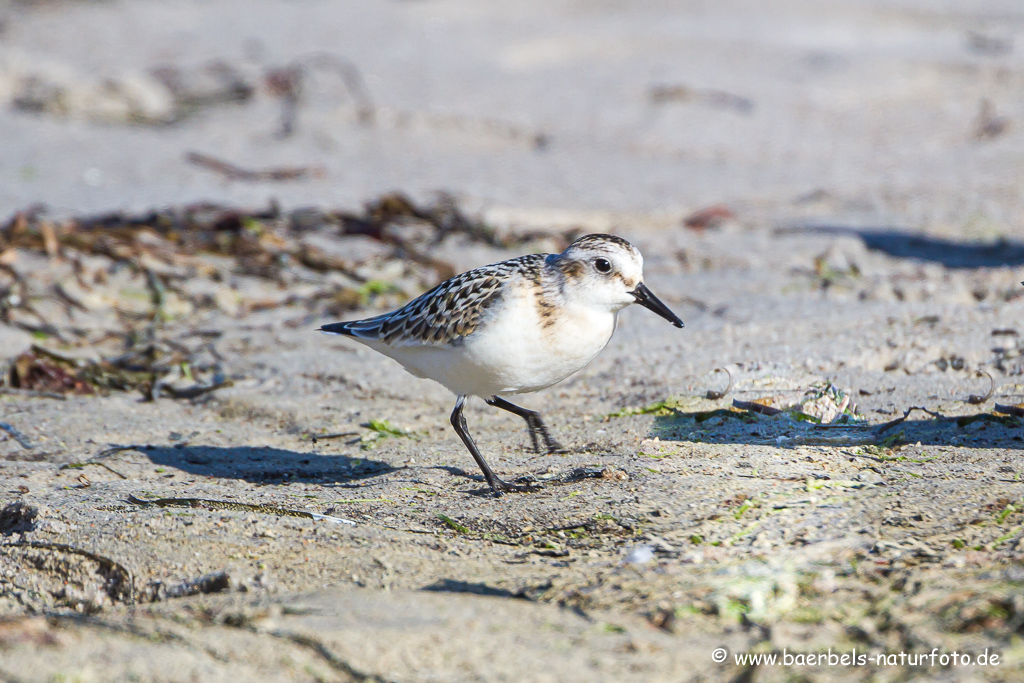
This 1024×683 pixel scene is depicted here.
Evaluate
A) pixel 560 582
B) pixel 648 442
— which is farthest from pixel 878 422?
pixel 560 582

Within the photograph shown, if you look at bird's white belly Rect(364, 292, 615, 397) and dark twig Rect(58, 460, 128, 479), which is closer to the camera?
bird's white belly Rect(364, 292, 615, 397)

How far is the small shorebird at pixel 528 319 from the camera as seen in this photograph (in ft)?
11.8

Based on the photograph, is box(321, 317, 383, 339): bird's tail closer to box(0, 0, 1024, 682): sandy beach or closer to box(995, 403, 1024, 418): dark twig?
box(0, 0, 1024, 682): sandy beach

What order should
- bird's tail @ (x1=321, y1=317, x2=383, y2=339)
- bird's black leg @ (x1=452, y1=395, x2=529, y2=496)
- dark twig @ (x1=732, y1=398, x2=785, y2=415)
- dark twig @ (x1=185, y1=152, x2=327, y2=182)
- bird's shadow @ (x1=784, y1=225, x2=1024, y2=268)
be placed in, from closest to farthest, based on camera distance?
bird's black leg @ (x1=452, y1=395, x2=529, y2=496) < dark twig @ (x1=732, y1=398, x2=785, y2=415) < bird's tail @ (x1=321, y1=317, x2=383, y2=339) < bird's shadow @ (x1=784, y1=225, x2=1024, y2=268) < dark twig @ (x1=185, y1=152, x2=327, y2=182)

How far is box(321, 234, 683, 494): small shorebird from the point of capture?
3604mm

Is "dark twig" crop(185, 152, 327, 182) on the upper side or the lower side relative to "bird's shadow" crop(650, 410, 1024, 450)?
upper

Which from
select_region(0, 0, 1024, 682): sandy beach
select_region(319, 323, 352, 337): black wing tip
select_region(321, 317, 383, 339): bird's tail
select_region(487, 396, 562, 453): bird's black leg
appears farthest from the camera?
select_region(319, 323, 352, 337): black wing tip

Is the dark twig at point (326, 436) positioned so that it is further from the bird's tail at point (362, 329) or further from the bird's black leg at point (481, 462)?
the bird's black leg at point (481, 462)

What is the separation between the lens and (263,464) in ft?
13.5

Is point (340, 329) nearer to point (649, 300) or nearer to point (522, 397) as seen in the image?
point (522, 397)

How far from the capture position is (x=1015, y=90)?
426 inches

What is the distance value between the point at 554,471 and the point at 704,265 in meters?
3.44

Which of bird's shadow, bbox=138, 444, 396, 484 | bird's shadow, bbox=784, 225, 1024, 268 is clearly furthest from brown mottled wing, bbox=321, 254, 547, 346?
bird's shadow, bbox=784, 225, 1024, 268

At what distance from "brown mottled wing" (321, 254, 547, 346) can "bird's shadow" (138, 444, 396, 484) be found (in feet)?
1.72
